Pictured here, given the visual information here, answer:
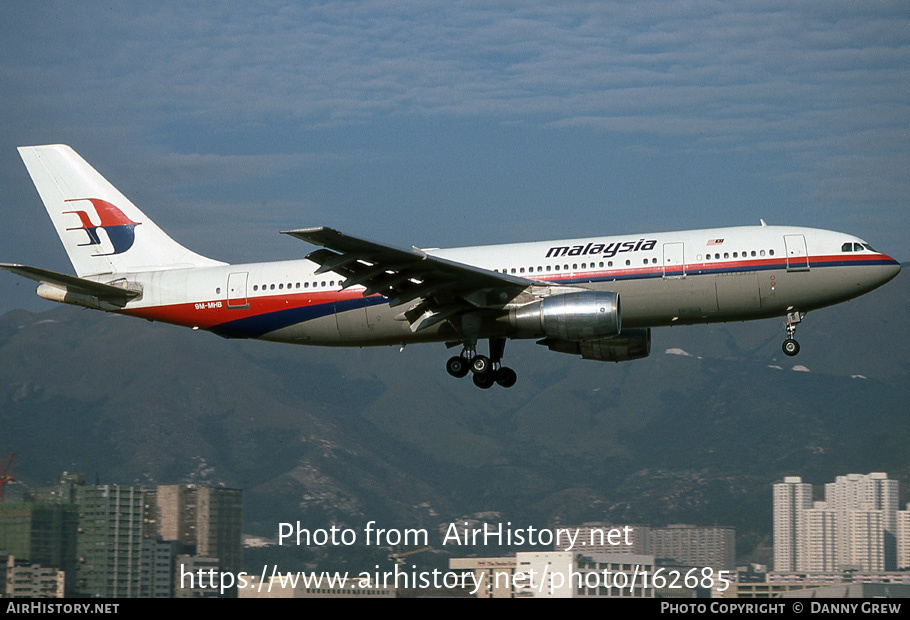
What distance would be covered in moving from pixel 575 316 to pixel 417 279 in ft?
17.0

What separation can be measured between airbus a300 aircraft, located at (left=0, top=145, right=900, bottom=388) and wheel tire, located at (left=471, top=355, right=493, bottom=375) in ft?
0.19

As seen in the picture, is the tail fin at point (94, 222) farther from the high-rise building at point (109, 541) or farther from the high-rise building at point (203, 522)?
the high-rise building at point (203, 522)

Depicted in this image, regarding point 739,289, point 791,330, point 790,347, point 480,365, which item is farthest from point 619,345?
point 791,330

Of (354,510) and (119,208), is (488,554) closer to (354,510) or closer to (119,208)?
(354,510)

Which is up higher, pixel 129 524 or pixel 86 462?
pixel 86 462

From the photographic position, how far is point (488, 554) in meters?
137

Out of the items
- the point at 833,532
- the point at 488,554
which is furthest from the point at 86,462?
the point at 833,532

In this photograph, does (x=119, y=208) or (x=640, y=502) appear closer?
(x=119, y=208)

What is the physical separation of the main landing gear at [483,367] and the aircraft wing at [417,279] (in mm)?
1920

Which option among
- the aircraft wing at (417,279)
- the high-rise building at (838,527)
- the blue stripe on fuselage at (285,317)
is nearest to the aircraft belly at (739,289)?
the aircraft wing at (417,279)

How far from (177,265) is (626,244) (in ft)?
54.4

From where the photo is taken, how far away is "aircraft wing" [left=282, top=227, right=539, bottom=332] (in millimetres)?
34562

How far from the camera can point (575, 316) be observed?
3553 centimetres

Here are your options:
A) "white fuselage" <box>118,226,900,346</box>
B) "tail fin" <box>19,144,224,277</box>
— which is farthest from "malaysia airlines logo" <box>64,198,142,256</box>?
"white fuselage" <box>118,226,900,346</box>
